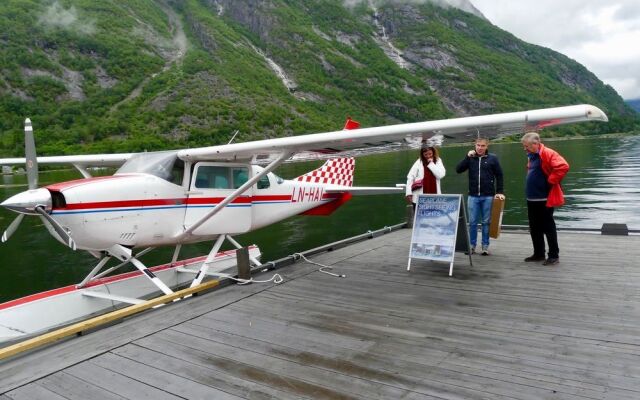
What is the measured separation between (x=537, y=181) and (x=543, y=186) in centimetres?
9

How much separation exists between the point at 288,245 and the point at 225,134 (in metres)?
64.7

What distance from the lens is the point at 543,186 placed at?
5617 mm

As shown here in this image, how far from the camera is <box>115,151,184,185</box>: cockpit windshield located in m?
6.04

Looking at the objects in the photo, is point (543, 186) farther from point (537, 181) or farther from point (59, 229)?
point (59, 229)

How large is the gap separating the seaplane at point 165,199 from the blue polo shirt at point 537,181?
0.72m

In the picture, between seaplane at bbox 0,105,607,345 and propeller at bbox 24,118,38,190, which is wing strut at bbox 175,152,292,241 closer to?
seaplane at bbox 0,105,607,345

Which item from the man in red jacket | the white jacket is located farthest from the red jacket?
the white jacket

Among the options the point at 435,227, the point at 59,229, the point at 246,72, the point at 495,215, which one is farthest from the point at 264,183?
the point at 246,72

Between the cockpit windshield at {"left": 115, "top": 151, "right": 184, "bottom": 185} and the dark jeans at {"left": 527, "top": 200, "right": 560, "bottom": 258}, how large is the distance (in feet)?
15.3

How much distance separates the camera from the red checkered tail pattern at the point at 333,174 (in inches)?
365

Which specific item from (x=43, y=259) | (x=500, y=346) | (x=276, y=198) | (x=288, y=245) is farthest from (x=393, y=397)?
(x=43, y=259)

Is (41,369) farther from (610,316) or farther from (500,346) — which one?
(610,316)

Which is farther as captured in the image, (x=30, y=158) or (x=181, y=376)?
(x=30, y=158)

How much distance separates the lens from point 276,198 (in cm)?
771
